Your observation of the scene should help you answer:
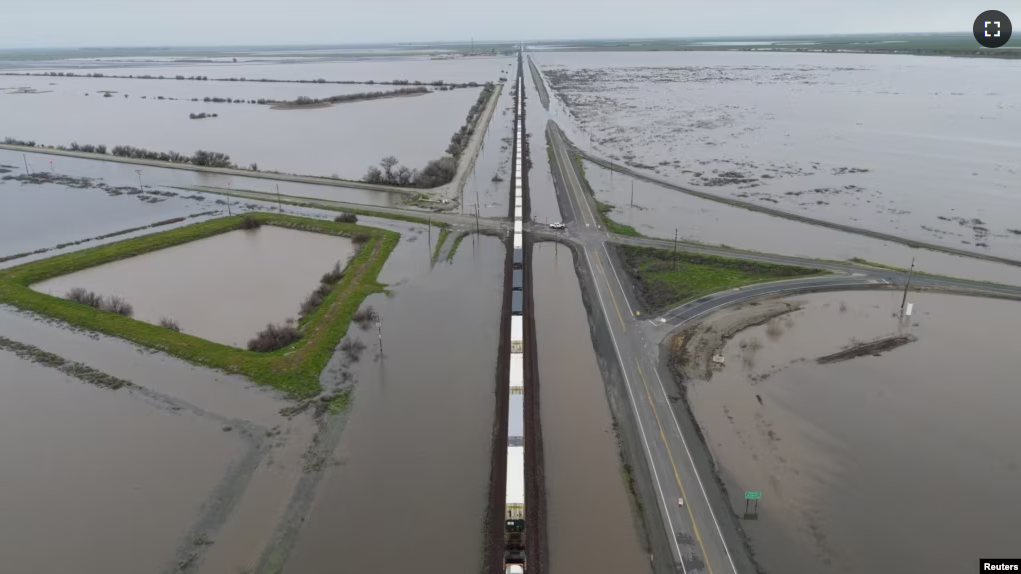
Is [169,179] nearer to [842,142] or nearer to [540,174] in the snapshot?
[540,174]

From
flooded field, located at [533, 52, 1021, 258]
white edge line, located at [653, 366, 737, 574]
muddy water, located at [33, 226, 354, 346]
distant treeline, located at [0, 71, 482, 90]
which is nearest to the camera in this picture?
white edge line, located at [653, 366, 737, 574]

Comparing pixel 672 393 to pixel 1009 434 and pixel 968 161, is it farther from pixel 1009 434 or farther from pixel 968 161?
pixel 968 161

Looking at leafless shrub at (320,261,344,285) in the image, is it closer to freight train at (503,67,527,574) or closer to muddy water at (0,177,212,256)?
freight train at (503,67,527,574)

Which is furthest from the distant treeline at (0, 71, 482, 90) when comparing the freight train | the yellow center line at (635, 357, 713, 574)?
the yellow center line at (635, 357, 713, 574)

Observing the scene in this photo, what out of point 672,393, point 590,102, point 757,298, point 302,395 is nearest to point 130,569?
point 302,395


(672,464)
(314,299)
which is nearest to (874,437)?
(672,464)

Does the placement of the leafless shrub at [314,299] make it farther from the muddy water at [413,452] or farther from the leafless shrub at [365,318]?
the muddy water at [413,452]

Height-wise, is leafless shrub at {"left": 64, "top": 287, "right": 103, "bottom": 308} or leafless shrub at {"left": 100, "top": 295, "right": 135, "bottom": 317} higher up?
leafless shrub at {"left": 64, "top": 287, "right": 103, "bottom": 308}
